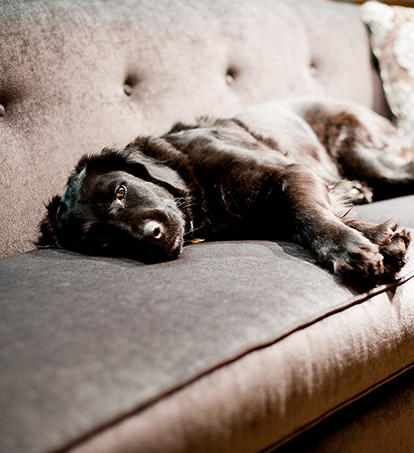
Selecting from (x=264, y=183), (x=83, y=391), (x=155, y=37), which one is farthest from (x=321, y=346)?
(x=155, y=37)

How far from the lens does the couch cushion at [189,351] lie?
628mm

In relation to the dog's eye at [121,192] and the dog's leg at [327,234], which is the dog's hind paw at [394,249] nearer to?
the dog's leg at [327,234]

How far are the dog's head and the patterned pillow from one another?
1810 millimetres

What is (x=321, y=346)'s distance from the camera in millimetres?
880

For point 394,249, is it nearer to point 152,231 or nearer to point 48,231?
point 152,231

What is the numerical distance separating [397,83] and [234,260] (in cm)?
220

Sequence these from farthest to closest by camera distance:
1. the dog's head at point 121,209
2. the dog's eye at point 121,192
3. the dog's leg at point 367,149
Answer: the dog's leg at point 367,149 < the dog's eye at point 121,192 < the dog's head at point 121,209

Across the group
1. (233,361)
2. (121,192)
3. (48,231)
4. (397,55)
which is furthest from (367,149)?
(233,361)

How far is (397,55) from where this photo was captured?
8.67 feet

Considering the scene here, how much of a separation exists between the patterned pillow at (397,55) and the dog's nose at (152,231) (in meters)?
1.97

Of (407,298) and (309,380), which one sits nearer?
(309,380)

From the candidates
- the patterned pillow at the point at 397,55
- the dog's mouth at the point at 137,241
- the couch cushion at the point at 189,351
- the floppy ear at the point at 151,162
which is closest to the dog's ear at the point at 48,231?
the dog's mouth at the point at 137,241

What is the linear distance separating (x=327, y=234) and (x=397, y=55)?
2.02 m

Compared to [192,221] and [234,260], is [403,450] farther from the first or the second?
[192,221]
